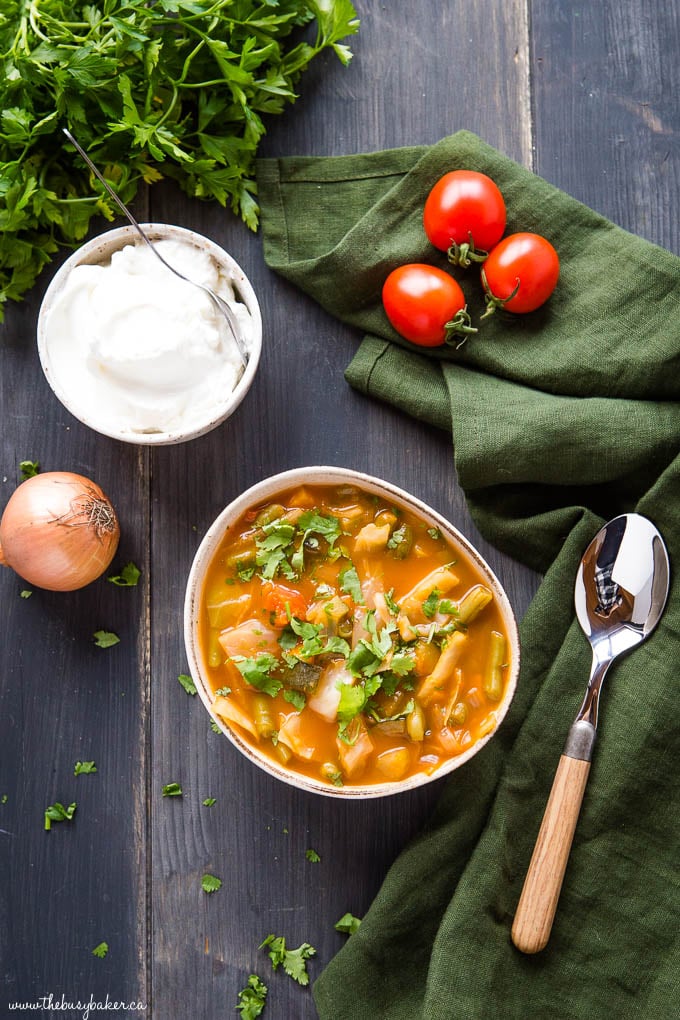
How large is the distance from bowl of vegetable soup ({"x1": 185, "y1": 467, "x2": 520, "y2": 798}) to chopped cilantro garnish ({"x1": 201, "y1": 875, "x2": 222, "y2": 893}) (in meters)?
0.59

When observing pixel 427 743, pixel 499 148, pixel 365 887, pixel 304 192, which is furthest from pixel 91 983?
pixel 499 148

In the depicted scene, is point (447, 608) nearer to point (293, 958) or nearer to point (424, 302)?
point (424, 302)

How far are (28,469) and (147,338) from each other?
677 mm

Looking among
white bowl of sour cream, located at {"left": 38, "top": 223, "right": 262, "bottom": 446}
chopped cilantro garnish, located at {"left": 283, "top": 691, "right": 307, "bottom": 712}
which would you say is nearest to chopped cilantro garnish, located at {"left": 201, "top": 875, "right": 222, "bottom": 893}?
chopped cilantro garnish, located at {"left": 283, "top": 691, "right": 307, "bottom": 712}

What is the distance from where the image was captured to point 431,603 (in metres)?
2.61

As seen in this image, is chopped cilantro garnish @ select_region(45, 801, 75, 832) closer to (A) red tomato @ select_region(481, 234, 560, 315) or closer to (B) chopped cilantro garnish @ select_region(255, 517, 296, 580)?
(B) chopped cilantro garnish @ select_region(255, 517, 296, 580)

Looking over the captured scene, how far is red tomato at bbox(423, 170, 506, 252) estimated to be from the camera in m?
2.72

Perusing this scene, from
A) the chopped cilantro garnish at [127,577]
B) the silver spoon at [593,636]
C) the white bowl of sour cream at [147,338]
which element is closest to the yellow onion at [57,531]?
the chopped cilantro garnish at [127,577]

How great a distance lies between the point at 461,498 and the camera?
2939mm

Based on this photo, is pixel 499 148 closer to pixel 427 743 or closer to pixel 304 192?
pixel 304 192

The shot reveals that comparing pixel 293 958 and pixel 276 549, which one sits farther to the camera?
pixel 293 958

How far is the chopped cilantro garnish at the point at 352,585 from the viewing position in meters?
2.62

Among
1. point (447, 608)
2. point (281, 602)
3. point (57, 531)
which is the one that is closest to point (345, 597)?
point (281, 602)

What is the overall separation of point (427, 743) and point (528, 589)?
635mm
